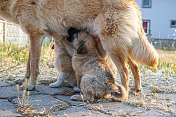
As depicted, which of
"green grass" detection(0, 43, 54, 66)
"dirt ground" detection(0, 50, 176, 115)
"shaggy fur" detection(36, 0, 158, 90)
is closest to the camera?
"dirt ground" detection(0, 50, 176, 115)

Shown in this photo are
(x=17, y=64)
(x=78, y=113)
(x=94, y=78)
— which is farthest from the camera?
(x=17, y=64)

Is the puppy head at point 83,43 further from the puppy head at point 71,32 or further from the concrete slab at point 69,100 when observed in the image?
the concrete slab at point 69,100

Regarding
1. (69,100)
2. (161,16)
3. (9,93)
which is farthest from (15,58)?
(161,16)

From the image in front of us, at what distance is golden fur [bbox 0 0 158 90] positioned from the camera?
2975 mm

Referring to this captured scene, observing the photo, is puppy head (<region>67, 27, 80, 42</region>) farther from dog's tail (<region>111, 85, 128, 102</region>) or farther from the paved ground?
dog's tail (<region>111, 85, 128, 102</region>)

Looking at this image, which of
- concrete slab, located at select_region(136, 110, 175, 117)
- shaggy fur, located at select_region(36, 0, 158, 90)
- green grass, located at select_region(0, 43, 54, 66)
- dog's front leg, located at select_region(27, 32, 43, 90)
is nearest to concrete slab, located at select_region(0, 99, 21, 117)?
dog's front leg, located at select_region(27, 32, 43, 90)

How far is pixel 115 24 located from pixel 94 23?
353mm

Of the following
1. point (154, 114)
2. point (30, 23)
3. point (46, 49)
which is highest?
point (30, 23)

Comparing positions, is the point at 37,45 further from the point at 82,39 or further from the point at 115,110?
the point at 115,110

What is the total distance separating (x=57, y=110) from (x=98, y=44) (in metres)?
1.55

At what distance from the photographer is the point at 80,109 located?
2229mm

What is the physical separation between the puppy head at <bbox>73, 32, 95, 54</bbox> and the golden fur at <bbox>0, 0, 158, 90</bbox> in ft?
0.50

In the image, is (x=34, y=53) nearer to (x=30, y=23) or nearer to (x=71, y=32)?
(x=30, y=23)

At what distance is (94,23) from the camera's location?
3133mm
